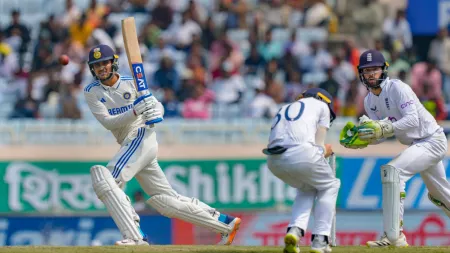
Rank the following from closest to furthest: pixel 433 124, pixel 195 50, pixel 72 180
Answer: pixel 433 124, pixel 72 180, pixel 195 50

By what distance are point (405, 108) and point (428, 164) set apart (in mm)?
678

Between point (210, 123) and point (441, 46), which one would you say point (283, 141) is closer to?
point (210, 123)

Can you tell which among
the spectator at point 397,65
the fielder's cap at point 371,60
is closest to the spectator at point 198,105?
the spectator at point 397,65

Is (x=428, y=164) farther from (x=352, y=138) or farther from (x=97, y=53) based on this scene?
(x=97, y=53)

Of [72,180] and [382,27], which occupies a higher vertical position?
[382,27]

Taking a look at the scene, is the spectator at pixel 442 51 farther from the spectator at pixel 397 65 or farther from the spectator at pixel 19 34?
the spectator at pixel 19 34

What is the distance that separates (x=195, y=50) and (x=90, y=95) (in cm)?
749

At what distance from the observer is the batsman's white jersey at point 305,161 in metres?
11.3

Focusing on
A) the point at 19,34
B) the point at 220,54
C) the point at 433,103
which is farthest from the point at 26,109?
the point at 433,103

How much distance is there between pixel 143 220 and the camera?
18.8m

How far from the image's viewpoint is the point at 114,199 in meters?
12.8

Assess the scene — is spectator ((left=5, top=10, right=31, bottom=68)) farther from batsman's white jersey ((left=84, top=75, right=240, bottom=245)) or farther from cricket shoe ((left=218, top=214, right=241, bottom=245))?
cricket shoe ((left=218, top=214, right=241, bottom=245))

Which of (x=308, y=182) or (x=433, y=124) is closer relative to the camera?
(x=308, y=182)

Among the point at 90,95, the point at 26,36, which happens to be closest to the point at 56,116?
the point at 26,36
